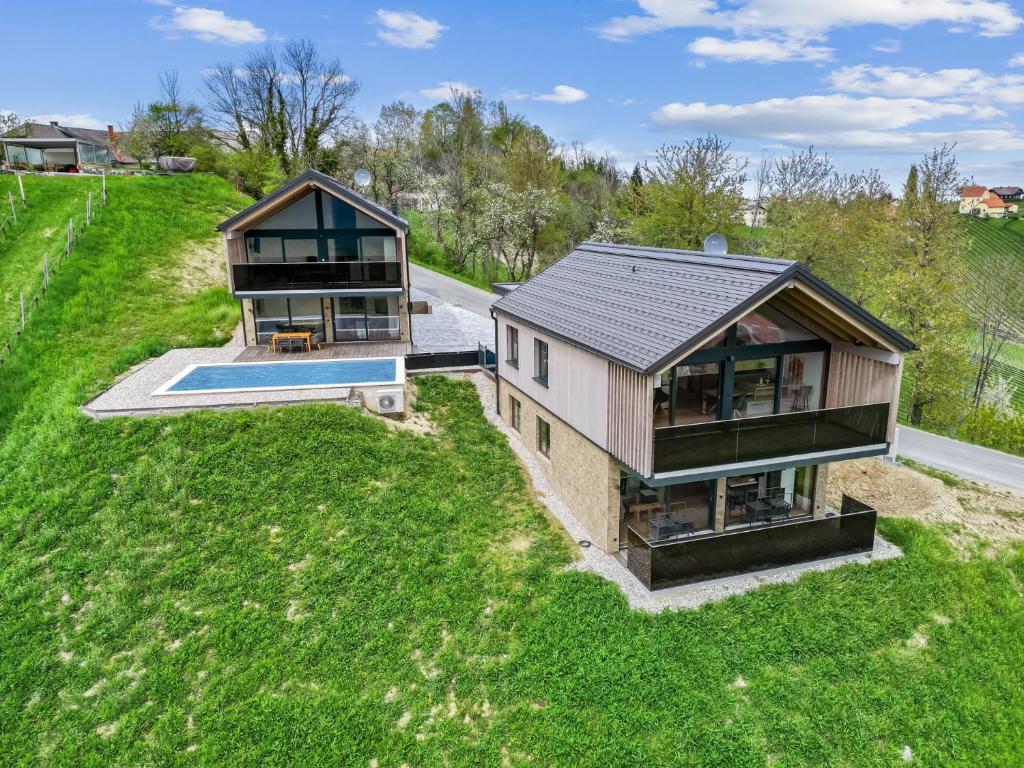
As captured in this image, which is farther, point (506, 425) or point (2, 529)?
point (506, 425)

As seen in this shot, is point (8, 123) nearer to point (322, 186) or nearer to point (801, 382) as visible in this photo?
point (322, 186)

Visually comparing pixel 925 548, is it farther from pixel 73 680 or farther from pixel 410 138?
pixel 410 138

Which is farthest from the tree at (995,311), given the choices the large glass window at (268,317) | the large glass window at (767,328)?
the large glass window at (268,317)

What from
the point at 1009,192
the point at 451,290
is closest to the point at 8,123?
the point at 451,290

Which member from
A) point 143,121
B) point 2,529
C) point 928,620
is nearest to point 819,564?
point 928,620

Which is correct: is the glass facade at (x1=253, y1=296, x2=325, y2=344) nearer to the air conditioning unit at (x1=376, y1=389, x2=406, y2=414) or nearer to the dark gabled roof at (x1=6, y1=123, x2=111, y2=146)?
the air conditioning unit at (x1=376, y1=389, x2=406, y2=414)

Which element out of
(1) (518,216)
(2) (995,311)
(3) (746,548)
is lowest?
(3) (746,548)

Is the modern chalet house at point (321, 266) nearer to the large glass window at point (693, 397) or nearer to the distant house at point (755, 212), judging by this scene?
the large glass window at point (693, 397)
